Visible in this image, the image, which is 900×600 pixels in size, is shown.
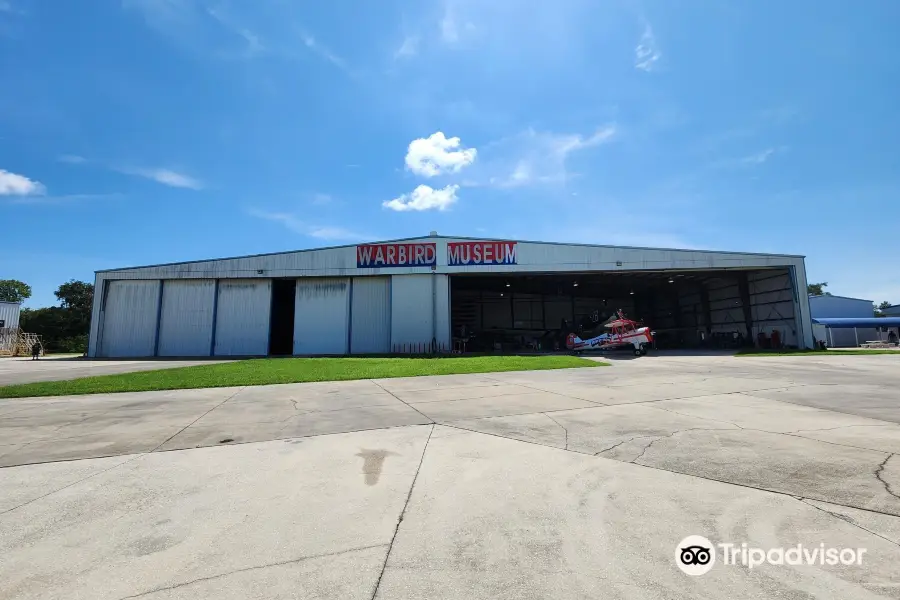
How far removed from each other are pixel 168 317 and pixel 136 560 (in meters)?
32.3

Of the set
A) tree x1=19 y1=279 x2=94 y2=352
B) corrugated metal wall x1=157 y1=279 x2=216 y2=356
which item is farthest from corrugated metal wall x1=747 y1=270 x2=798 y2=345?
tree x1=19 y1=279 x2=94 y2=352

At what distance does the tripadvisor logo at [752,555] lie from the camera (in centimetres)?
260

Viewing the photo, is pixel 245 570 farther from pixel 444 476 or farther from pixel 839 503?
pixel 839 503

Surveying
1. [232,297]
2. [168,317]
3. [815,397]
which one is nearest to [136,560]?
[815,397]

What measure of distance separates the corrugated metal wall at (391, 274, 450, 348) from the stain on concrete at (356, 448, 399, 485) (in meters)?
22.9

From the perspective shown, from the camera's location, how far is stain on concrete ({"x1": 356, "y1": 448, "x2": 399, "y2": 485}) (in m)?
4.30

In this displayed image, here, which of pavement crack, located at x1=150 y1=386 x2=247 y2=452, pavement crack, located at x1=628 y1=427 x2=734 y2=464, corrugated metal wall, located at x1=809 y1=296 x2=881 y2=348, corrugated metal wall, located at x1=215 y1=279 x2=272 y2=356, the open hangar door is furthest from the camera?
corrugated metal wall, located at x1=809 y1=296 x2=881 y2=348

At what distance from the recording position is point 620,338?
100ft

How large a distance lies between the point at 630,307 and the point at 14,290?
12495cm

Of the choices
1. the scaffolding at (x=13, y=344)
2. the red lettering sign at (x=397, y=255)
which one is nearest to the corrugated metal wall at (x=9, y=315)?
the scaffolding at (x=13, y=344)

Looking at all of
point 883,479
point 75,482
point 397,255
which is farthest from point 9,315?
point 883,479

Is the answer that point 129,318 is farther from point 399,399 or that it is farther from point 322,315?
point 399,399

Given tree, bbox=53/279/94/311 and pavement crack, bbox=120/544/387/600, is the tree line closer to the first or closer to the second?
tree, bbox=53/279/94/311

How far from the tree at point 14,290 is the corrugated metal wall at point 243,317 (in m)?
96.1
